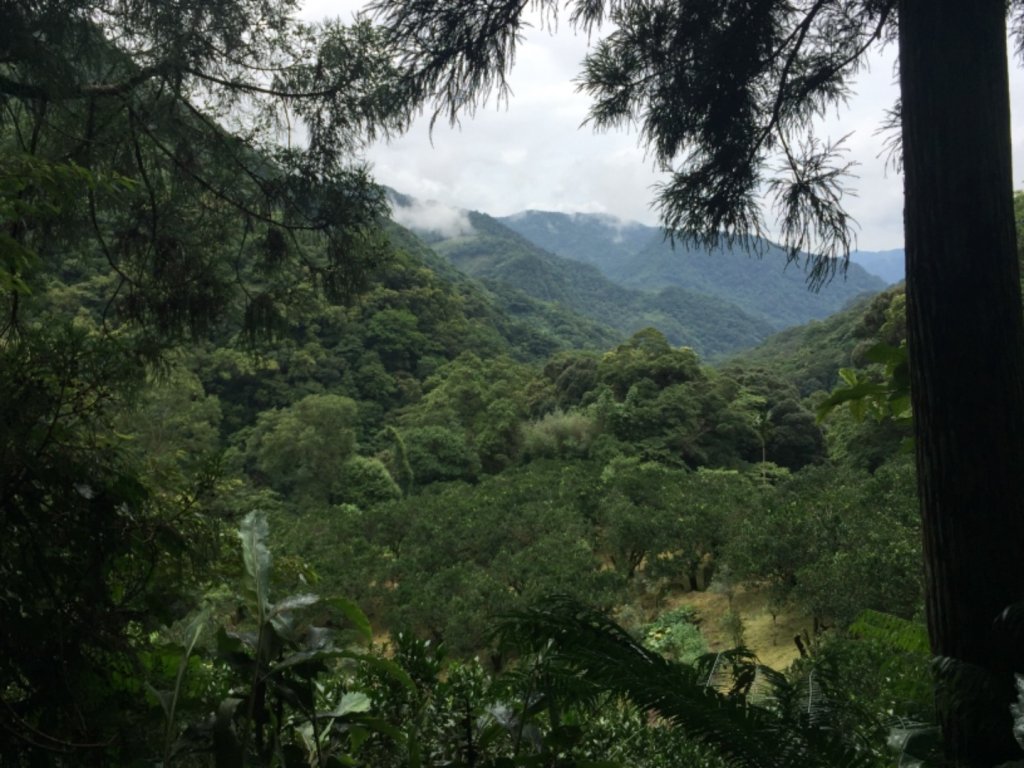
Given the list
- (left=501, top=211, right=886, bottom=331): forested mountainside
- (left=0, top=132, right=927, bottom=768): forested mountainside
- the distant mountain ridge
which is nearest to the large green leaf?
(left=0, top=132, right=927, bottom=768): forested mountainside

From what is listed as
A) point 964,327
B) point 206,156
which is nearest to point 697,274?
point 206,156

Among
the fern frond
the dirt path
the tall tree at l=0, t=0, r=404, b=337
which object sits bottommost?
the dirt path

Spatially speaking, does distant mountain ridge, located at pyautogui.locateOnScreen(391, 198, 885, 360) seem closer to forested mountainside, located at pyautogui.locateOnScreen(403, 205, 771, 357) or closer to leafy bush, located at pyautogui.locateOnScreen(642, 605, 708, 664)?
forested mountainside, located at pyautogui.locateOnScreen(403, 205, 771, 357)

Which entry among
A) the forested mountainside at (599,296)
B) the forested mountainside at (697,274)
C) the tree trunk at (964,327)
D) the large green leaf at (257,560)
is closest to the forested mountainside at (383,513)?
the large green leaf at (257,560)

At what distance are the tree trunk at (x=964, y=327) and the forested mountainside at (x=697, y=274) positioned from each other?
8619cm

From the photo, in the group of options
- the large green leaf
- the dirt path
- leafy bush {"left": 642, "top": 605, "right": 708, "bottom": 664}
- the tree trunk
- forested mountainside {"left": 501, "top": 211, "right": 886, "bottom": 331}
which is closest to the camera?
the large green leaf

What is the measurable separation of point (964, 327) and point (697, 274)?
384 ft

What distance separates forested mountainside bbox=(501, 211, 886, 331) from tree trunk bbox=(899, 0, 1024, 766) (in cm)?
8619

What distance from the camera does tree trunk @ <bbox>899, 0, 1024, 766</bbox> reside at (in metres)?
1.12

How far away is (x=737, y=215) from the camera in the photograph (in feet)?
6.66

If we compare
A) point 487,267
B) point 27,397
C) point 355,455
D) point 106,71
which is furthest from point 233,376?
point 487,267

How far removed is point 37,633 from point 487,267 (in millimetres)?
72287

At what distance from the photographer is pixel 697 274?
113 m

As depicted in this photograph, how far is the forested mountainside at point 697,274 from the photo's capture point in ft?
335
